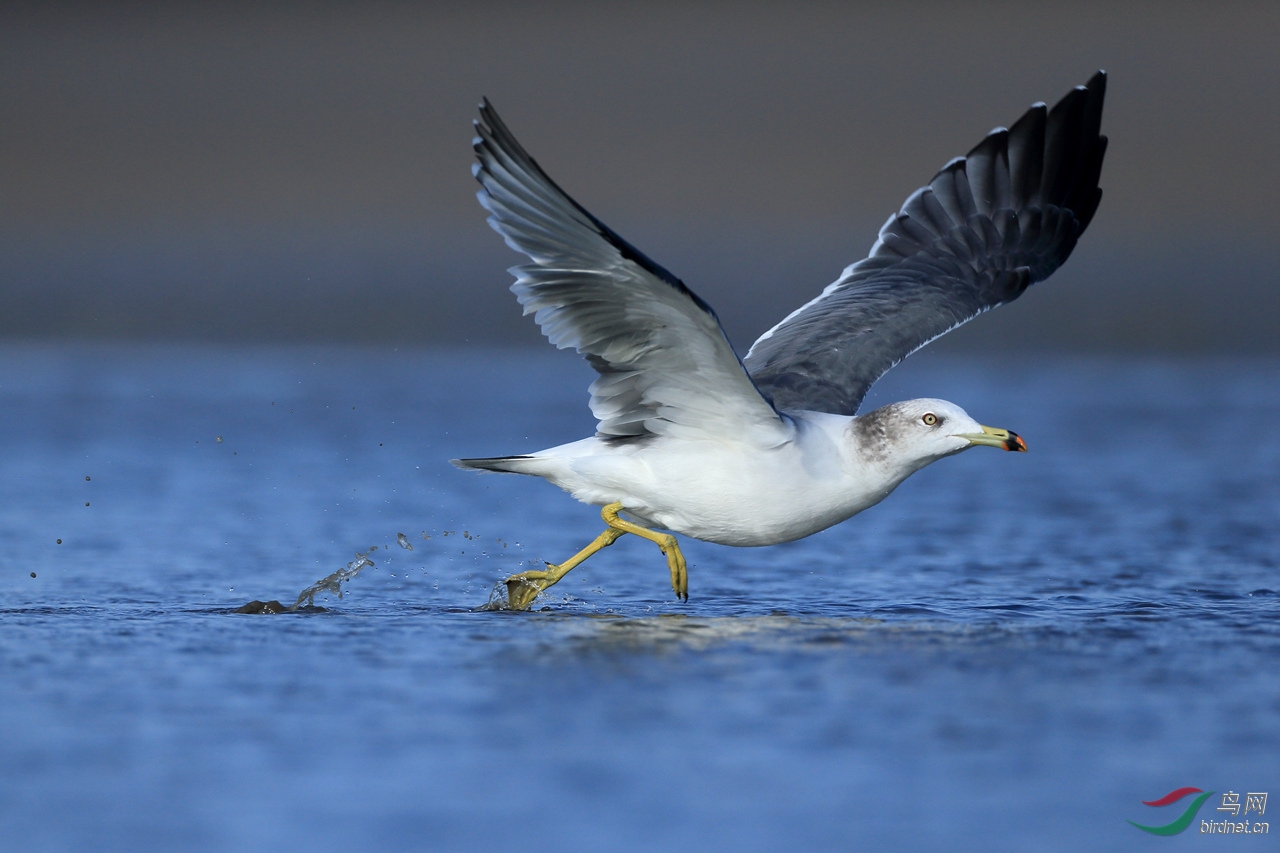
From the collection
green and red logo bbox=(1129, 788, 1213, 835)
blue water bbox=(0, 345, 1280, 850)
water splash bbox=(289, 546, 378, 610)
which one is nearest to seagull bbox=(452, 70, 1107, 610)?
blue water bbox=(0, 345, 1280, 850)

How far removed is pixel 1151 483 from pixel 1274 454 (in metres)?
2.16

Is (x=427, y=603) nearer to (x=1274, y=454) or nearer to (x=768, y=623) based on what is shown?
(x=768, y=623)

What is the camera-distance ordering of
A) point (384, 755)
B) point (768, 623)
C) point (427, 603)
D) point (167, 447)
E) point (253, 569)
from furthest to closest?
point (167, 447), point (253, 569), point (427, 603), point (768, 623), point (384, 755)

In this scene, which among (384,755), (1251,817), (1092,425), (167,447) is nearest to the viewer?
(1251,817)

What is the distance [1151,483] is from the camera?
13625 mm

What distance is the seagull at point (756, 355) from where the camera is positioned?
287 inches

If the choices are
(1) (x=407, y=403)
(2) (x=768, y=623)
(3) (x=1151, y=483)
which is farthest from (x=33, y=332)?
(2) (x=768, y=623)

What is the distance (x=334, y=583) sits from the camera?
29.9ft

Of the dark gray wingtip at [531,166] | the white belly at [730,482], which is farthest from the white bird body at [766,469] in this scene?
the dark gray wingtip at [531,166]

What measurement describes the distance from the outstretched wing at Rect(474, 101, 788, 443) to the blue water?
1.01 metres

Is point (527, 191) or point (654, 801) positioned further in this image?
point (527, 191)

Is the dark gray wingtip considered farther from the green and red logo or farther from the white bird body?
the green and red logo

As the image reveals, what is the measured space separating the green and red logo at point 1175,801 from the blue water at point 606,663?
1.7 inches

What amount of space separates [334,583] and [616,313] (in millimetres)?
2562
